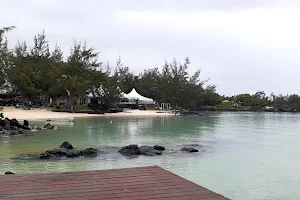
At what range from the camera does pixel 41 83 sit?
1677 inches

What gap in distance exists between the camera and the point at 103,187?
18.2 ft

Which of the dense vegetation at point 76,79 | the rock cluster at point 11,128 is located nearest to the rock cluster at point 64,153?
the rock cluster at point 11,128

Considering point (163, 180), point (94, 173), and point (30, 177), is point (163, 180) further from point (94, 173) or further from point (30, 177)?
point (30, 177)

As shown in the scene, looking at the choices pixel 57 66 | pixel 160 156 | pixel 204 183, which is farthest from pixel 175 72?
pixel 204 183

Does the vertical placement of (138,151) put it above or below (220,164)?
above

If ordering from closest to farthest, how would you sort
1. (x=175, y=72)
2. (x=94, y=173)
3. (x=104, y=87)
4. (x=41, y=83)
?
(x=94, y=173)
(x=41, y=83)
(x=104, y=87)
(x=175, y=72)

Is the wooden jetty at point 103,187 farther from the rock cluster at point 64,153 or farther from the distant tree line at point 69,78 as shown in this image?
the distant tree line at point 69,78

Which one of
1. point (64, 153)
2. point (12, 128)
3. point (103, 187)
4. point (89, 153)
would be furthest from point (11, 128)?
point (103, 187)

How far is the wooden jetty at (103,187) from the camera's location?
16.7ft

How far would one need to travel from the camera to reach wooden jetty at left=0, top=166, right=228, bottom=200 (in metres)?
5.09

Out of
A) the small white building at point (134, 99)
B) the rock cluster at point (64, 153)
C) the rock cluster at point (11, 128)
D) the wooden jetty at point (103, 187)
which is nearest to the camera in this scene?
the wooden jetty at point (103, 187)

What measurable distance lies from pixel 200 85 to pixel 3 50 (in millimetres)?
32228

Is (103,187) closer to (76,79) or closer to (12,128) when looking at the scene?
(12,128)

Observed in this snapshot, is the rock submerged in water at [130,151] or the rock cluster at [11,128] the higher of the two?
the rock cluster at [11,128]
